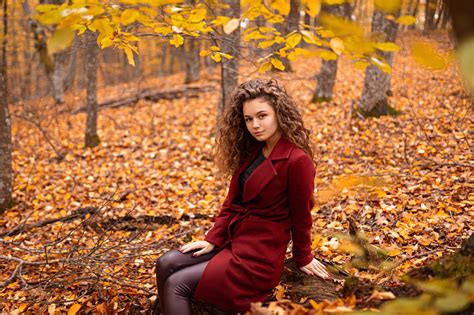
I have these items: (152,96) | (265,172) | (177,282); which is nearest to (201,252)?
(177,282)

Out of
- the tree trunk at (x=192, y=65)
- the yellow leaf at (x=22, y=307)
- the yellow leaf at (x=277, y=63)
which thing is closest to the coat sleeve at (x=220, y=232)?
the yellow leaf at (x=277, y=63)

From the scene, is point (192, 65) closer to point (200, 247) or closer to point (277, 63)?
point (277, 63)

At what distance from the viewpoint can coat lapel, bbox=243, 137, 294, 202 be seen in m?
2.37

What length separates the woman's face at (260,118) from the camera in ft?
7.83

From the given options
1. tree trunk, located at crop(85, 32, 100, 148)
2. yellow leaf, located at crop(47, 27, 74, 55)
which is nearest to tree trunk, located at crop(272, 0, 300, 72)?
yellow leaf, located at crop(47, 27, 74, 55)

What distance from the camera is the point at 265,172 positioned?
7.85ft

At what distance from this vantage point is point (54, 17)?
55.1 inches

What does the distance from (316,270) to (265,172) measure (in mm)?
746

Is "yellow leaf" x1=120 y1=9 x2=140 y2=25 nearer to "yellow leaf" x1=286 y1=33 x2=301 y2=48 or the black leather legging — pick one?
"yellow leaf" x1=286 y1=33 x2=301 y2=48

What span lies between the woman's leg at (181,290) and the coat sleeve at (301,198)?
2.13ft

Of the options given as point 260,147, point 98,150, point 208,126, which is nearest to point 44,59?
point 98,150

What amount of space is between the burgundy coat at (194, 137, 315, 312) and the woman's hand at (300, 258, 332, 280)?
49 millimetres

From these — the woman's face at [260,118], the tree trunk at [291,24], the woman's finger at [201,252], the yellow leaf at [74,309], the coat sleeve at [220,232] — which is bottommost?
the yellow leaf at [74,309]

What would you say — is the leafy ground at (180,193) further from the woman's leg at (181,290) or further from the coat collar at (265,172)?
the woman's leg at (181,290)
